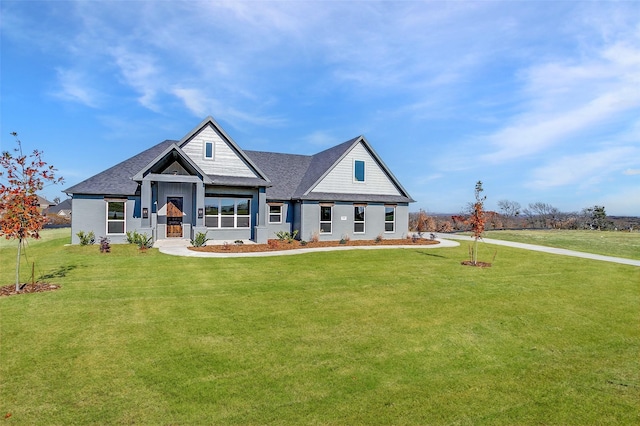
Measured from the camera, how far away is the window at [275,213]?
985 inches

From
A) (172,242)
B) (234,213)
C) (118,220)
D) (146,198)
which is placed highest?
(146,198)

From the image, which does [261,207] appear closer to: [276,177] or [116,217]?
[276,177]

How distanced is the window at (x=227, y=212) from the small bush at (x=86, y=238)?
6.51 m

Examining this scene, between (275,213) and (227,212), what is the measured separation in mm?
3520

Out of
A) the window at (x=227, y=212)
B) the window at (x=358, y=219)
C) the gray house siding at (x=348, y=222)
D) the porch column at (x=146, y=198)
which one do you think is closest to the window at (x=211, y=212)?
the window at (x=227, y=212)

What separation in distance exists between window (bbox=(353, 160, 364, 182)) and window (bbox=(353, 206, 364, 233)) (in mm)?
2173

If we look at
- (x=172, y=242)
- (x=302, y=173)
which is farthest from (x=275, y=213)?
(x=172, y=242)

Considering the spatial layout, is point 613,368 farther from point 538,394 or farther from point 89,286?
point 89,286

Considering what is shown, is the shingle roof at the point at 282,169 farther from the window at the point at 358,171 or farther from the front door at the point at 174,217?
the front door at the point at 174,217

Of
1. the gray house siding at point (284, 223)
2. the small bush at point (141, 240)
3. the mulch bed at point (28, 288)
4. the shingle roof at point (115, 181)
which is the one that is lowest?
the mulch bed at point (28, 288)

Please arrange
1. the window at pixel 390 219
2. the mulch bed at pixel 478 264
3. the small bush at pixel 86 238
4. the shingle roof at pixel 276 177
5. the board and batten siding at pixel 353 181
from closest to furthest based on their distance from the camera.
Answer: the mulch bed at pixel 478 264 → the small bush at pixel 86 238 → the shingle roof at pixel 276 177 → the board and batten siding at pixel 353 181 → the window at pixel 390 219

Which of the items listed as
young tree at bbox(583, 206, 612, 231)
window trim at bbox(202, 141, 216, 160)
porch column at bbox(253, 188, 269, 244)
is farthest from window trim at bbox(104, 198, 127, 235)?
young tree at bbox(583, 206, 612, 231)

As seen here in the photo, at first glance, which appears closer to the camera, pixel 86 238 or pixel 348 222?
pixel 86 238

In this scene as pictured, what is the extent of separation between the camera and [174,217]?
22484mm
